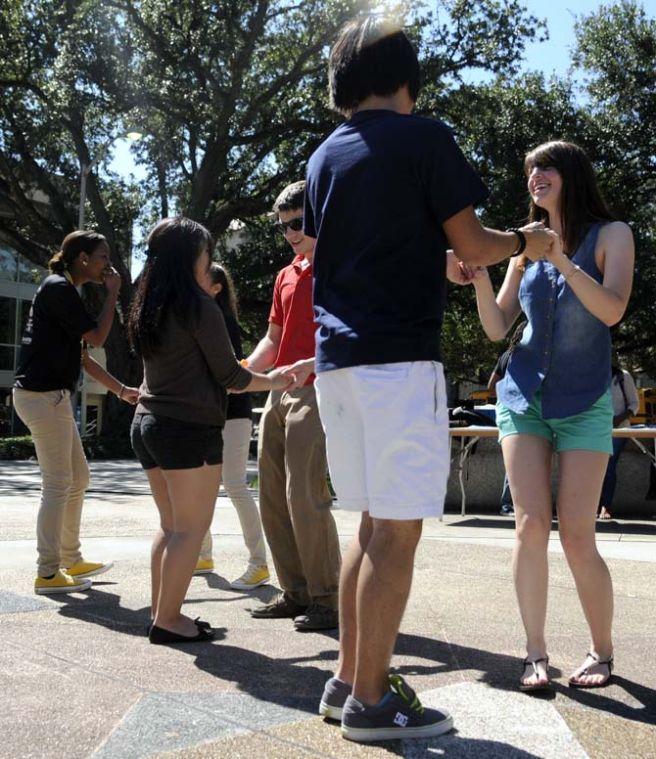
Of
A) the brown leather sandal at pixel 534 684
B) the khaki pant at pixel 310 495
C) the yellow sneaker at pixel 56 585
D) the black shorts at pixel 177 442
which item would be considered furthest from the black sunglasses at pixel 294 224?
the brown leather sandal at pixel 534 684

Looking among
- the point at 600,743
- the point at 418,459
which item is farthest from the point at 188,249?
the point at 600,743

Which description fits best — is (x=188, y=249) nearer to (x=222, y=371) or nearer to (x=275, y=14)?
(x=222, y=371)

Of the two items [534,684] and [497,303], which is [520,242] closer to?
[497,303]

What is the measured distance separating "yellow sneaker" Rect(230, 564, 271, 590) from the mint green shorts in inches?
91.9

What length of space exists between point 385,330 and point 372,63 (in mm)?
823

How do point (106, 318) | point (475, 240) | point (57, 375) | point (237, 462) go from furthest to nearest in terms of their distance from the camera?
point (237, 462), point (106, 318), point (57, 375), point (475, 240)

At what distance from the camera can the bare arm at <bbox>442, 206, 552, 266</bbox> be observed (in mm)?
2777

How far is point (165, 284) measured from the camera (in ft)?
13.1

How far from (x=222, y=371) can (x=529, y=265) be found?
4.34 feet

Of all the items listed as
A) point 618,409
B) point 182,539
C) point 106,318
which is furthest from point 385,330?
point 618,409

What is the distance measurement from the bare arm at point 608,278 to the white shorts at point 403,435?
795 millimetres

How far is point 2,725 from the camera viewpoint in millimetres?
2781

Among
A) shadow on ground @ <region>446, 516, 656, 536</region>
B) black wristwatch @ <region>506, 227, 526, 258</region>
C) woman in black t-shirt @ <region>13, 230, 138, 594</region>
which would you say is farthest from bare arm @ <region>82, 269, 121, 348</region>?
shadow on ground @ <region>446, 516, 656, 536</region>

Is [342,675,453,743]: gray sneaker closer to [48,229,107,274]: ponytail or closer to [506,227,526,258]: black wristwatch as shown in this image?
[506,227,526,258]: black wristwatch
